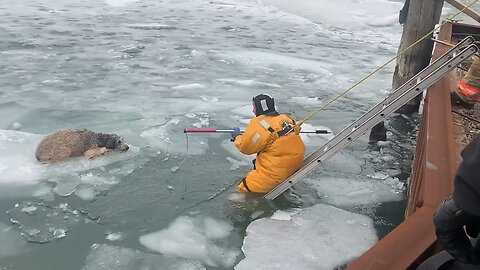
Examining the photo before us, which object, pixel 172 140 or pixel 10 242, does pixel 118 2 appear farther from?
pixel 10 242

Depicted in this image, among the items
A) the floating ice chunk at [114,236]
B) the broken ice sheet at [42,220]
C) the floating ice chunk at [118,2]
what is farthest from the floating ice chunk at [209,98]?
the floating ice chunk at [118,2]

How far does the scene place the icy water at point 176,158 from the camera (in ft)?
14.4

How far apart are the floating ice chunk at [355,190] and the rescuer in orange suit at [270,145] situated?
0.58m

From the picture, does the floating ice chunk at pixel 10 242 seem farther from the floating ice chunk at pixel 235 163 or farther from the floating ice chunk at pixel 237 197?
the floating ice chunk at pixel 235 163

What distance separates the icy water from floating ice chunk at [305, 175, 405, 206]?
0.07ft

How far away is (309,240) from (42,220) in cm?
260

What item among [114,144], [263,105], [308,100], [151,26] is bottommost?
[308,100]

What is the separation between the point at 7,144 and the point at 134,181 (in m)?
2.04

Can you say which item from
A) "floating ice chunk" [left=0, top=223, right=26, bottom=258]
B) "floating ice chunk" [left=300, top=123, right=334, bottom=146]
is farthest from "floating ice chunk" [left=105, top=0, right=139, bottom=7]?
"floating ice chunk" [left=0, top=223, right=26, bottom=258]

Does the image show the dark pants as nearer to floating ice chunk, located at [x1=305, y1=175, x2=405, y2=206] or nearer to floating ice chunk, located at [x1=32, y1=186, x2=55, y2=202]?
floating ice chunk, located at [x1=305, y1=175, x2=405, y2=206]

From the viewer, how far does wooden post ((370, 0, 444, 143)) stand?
7.43 meters

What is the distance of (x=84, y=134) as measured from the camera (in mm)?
6047

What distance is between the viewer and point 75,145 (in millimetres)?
5898

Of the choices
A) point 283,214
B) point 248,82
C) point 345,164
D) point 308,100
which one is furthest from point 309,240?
point 248,82
